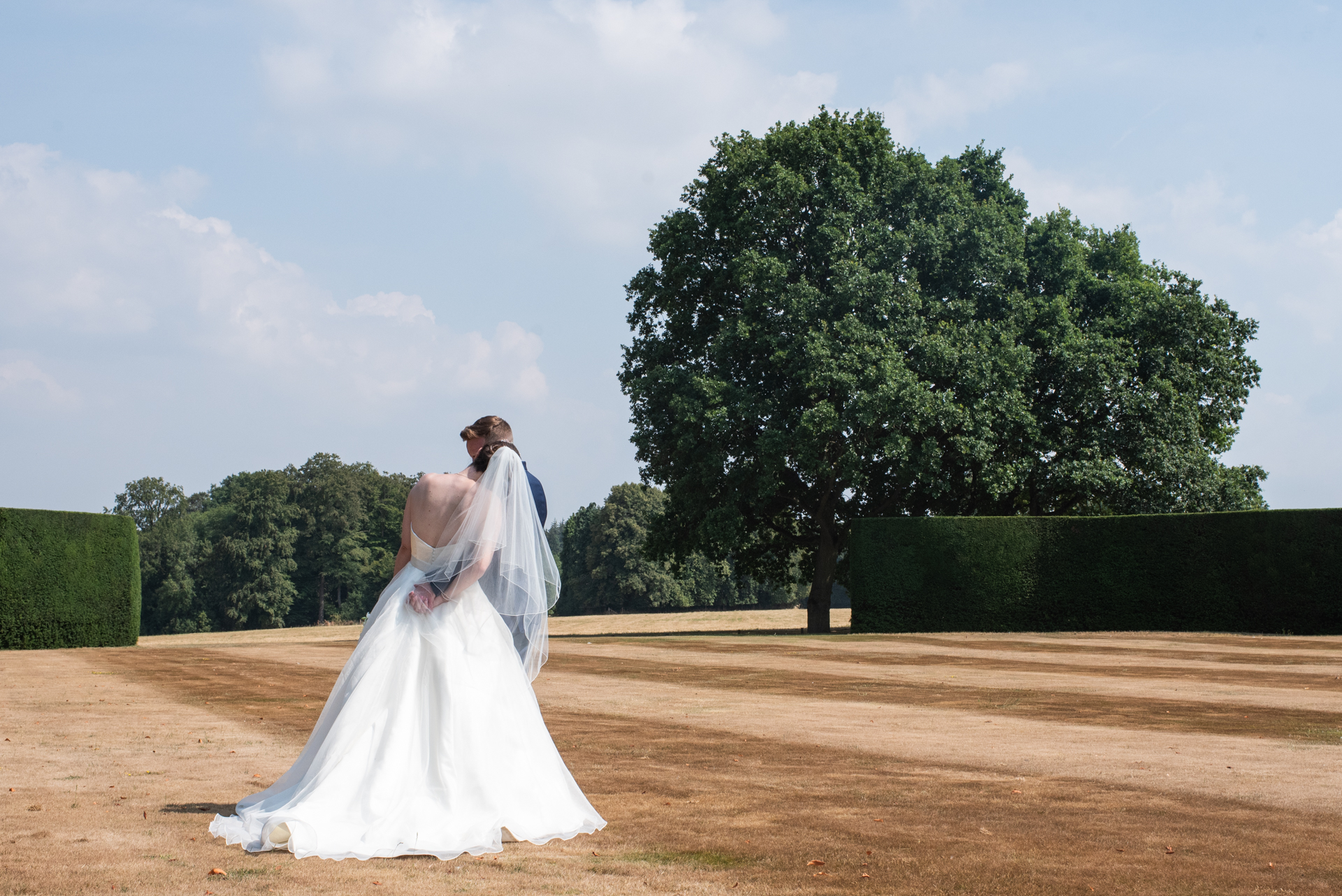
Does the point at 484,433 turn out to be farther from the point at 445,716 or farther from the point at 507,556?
the point at 445,716

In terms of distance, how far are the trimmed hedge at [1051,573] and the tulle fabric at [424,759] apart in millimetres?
24223

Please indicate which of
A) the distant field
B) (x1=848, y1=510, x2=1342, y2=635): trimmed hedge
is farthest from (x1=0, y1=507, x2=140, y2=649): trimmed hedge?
(x1=848, y1=510, x2=1342, y2=635): trimmed hedge

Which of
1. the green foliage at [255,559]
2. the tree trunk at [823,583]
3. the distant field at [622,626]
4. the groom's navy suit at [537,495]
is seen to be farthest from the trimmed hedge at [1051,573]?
the green foliage at [255,559]

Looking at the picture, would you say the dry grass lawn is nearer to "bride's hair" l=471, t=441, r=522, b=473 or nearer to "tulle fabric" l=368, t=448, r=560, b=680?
"tulle fabric" l=368, t=448, r=560, b=680

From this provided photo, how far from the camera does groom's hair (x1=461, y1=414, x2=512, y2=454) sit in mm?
6402

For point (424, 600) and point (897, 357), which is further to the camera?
→ point (897, 357)

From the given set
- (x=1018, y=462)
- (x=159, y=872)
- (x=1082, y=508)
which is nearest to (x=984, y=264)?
(x=1018, y=462)

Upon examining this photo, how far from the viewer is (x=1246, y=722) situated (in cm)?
1044

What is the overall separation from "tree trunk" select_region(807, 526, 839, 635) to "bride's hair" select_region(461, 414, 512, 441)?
2661cm

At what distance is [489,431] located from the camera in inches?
253

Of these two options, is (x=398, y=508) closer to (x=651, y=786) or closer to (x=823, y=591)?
(x=823, y=591)

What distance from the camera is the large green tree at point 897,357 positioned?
93.8 ft

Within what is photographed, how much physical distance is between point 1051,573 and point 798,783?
24141mm

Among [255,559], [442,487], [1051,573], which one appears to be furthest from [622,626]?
[442,487]
